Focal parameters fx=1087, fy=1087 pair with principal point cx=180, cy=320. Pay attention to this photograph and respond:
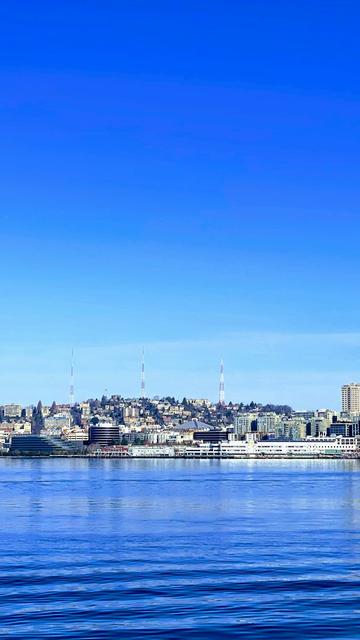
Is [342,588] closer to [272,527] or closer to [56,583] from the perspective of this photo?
[56,583]

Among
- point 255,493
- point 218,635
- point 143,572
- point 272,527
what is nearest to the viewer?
point 218,635

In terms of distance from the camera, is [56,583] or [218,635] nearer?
[218,635]

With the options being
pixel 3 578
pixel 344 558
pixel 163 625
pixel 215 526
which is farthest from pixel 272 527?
pixel 163 625

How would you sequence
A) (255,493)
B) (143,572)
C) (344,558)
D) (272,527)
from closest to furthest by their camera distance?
1. (143,572)
2. (344,558)
3. (272,527)
4. (255,493)

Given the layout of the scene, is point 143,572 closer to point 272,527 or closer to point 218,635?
point 218,635

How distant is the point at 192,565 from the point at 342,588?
19.0 feet

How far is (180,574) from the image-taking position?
105ft

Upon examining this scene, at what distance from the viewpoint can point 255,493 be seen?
76.3m

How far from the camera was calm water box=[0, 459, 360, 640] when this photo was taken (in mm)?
25281

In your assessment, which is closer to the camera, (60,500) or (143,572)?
(143,572)

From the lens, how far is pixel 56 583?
30375mm

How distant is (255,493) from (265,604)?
1932 inches

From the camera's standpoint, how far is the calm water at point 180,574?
25.3 meters

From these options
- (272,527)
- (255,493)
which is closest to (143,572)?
(272,527)
